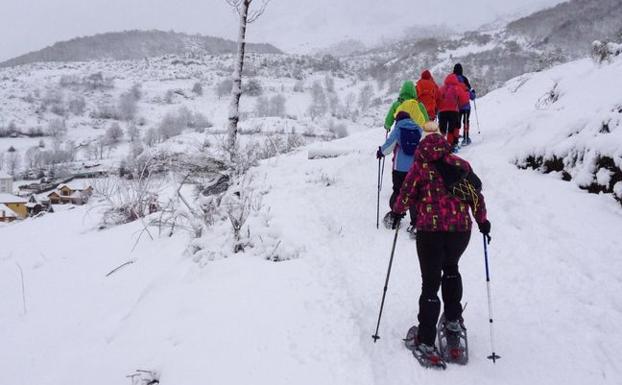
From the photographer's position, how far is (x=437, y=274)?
334 cm

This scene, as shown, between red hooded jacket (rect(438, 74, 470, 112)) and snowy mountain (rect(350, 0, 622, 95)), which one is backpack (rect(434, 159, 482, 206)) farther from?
snowy mountain (rect(350, 0, 622, 95))

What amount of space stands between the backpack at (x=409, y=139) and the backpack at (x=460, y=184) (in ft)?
8.83

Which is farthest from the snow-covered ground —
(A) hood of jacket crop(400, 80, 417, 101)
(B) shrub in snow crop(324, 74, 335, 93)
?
(B) shrub in snow crop(324, 74, 335, 93)

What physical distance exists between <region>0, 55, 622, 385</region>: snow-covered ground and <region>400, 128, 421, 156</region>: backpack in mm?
1470

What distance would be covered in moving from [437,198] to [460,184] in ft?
0.72

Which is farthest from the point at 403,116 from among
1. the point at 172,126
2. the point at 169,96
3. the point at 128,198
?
the point at 169,96

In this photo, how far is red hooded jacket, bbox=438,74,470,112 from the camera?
9406 mm

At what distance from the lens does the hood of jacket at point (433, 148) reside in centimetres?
324

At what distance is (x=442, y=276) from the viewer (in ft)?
11.4

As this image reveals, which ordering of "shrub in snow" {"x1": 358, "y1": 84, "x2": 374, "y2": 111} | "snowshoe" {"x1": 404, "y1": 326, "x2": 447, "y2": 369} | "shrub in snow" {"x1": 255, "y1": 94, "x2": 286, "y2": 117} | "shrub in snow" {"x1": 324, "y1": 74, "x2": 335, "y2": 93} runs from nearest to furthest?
"snowshoe" {"x1": 404, "y1": 326, "x2": 447, "y2": 369} → "shrub in snow" {"x1": 255, "y1": 94, "x2": 286, "y2": 117} → "shrub in snow" {"x1": 358, "y1": 84, "x2": 374, "y2": 111} → "shrub in snow" {"x1": 324, "y1": 74, "x2": 335, "y2": 93}

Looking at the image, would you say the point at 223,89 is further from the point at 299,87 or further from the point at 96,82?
the point at 96,82

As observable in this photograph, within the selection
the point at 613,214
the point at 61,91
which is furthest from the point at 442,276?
the point at 61,91

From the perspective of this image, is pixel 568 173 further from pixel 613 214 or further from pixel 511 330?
pixel 511 330

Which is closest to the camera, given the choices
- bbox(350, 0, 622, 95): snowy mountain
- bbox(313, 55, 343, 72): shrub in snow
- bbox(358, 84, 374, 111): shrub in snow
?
bbox(350, 0, 622, 95): snowy mountain
